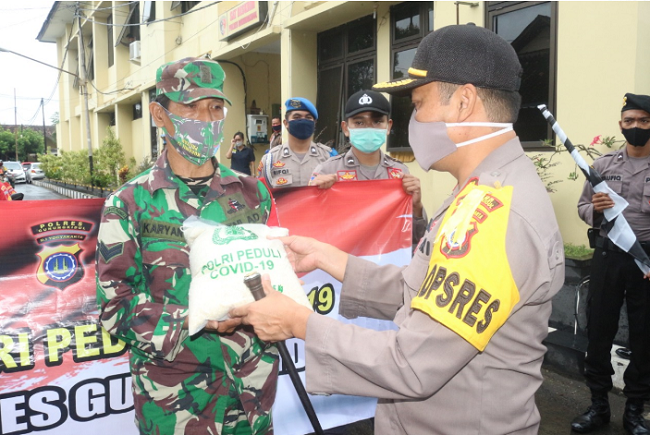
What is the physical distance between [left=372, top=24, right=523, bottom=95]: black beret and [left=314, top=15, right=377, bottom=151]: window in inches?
297

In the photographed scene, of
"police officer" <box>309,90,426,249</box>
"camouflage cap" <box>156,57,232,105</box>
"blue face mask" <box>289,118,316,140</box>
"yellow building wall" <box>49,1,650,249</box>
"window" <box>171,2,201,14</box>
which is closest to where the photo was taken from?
"camouflage cap" <box>156,57,232,105</box>

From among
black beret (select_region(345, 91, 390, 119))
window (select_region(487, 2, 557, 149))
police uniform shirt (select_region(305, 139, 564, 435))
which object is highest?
window (select_region(487, 2, 557, 149))

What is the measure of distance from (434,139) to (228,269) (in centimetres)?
72

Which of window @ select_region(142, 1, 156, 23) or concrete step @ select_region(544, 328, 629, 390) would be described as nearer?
concrete step @ select_region(544, 328, 629, 390)

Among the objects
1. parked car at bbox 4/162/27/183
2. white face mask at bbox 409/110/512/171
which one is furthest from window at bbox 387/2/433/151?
parked car at bbox 4/162/27/183

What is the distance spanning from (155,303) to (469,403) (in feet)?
3.75

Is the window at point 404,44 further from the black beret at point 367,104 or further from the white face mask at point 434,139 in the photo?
the white face mask at point 434,139

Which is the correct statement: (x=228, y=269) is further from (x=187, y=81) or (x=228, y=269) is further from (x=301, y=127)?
(x=301, y=127)

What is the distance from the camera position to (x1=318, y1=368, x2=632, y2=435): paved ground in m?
3.36

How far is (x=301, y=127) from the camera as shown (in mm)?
4715

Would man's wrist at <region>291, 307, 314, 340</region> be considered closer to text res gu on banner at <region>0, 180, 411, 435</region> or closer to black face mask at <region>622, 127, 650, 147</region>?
text res gu on banner at <region>0, 180, 411, 435</region>

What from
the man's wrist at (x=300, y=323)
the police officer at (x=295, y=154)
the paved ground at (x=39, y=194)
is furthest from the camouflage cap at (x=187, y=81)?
the paved ground at (x=39, y=194)

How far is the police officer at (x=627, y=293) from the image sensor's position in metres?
3.30

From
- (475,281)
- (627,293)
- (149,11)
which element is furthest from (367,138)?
(149,11)
